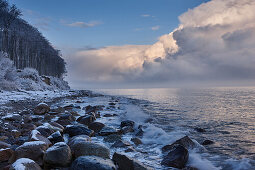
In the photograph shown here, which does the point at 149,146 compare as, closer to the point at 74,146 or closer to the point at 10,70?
the point at 74,146

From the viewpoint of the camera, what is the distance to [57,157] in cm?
441

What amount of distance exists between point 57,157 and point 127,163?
171cm

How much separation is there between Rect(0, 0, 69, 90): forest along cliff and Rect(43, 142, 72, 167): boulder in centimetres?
2217

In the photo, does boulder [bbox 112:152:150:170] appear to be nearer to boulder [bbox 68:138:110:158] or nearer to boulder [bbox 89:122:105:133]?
boulder [bbox 68:138:110:158]

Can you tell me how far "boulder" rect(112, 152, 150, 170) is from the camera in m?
4.30

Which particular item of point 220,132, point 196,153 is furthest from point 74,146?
point 220,132

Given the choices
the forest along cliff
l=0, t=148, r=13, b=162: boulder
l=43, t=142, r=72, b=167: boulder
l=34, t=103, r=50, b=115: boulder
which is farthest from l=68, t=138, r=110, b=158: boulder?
the forest along cliff

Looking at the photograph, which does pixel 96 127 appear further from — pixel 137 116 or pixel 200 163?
pixel 137 116

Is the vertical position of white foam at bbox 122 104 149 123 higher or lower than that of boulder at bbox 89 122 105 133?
lower

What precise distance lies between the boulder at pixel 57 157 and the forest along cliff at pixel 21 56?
2217 centimetres

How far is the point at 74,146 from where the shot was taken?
16.9 feet

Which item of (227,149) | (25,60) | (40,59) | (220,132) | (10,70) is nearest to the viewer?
(227,149)

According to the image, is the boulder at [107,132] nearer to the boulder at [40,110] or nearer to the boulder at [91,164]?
the boulder at [91,164]

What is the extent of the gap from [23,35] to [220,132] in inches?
2136
